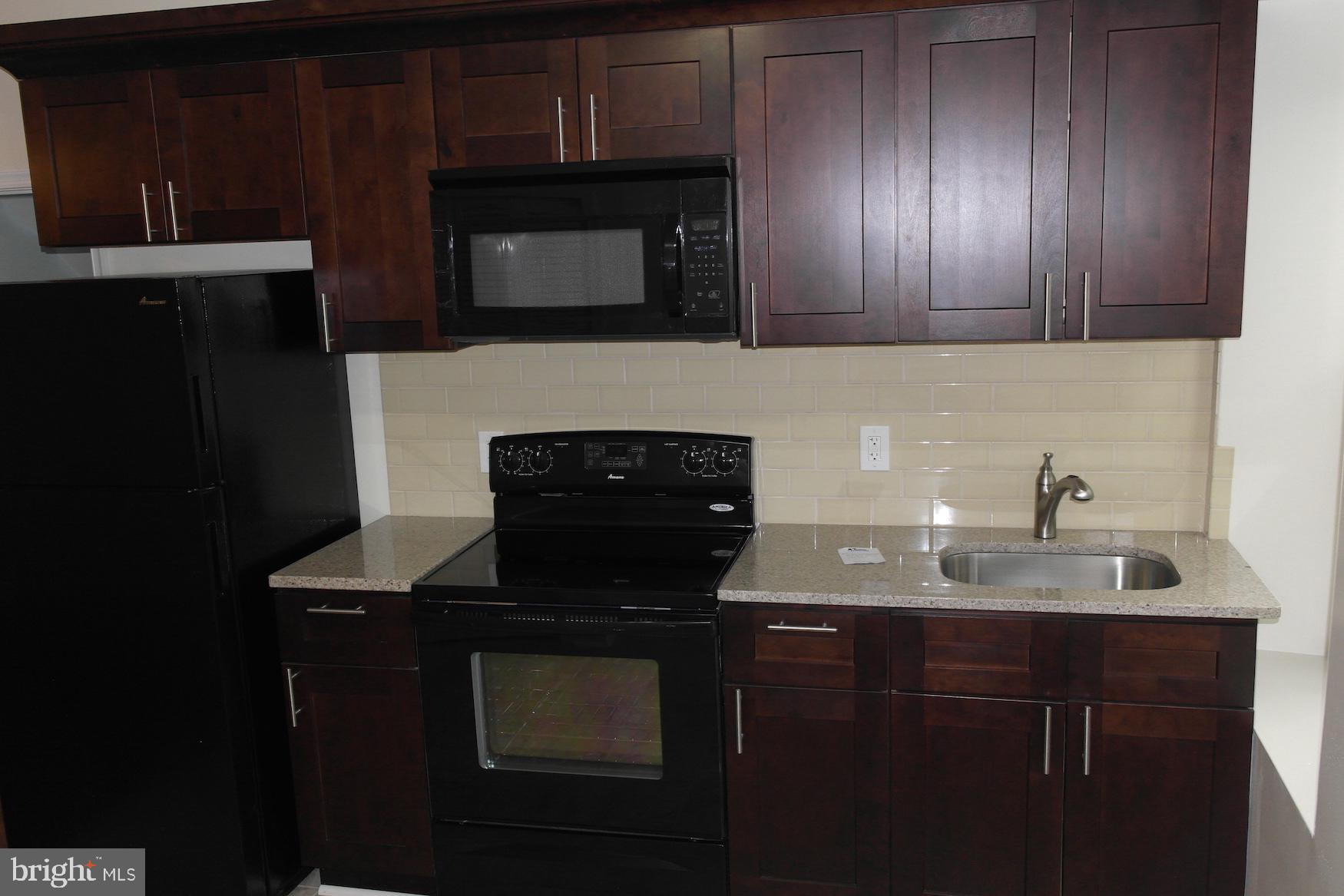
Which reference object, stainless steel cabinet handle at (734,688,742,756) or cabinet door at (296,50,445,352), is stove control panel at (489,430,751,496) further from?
stainless steel cabinet handle at (734,688,742,756)

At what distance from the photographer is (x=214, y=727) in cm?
254

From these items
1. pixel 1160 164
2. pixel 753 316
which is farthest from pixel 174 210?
pixel 1160 164

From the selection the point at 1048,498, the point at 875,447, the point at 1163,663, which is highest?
the point at 875,447

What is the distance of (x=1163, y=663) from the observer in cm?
216

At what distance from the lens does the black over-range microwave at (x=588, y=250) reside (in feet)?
7.77

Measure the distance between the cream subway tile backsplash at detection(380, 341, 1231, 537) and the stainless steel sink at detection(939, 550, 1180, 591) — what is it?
0.45ft

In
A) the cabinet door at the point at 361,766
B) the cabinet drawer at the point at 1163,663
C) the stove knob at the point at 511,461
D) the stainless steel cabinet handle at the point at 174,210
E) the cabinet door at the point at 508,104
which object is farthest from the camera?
the stove knob at the point at 511,461

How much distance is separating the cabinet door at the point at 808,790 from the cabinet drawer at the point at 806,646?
34 mm

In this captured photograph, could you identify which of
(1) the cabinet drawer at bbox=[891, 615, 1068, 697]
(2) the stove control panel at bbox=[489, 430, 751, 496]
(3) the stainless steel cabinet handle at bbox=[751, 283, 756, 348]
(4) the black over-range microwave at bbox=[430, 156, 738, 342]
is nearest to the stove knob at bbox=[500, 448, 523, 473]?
(2) the stove control panel at bbox=[489, 430, 751, 496]

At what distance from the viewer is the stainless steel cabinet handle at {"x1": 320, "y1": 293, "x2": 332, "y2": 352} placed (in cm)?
268

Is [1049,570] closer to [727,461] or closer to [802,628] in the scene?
[802,628]

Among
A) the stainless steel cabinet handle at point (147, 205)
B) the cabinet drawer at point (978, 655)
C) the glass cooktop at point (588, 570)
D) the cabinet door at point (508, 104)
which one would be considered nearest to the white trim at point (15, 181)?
the stainless steel cabinet handle at point (147, 205)

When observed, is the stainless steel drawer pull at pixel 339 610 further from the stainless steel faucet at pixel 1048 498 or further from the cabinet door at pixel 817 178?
the stainless steel faucet at pixel 1048 498

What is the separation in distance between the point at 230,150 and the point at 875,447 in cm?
188
